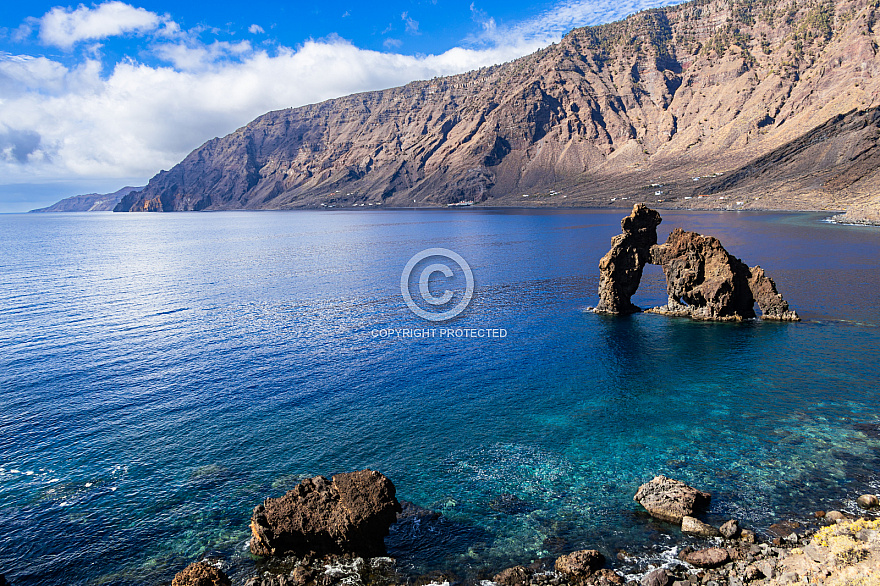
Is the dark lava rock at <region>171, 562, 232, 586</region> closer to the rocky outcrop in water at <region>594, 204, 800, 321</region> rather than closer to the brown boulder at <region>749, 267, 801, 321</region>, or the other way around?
the rocky outcrop in water at <region>594, 204, 800, 321</region>

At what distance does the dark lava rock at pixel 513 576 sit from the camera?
23.2 meters

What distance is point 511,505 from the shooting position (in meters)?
28.8

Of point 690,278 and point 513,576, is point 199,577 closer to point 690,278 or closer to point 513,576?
point 513,576

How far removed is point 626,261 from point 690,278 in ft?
27.4

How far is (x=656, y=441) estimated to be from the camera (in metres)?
36.0

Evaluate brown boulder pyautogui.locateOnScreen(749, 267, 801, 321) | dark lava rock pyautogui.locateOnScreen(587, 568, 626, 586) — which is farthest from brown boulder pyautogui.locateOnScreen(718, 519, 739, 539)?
brown boulder pyautogui.locateOnScreen(749, 267, 801, 321)

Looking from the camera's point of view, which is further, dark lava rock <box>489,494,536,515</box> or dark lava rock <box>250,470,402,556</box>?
dark lava rock <box>489,494,536,515</box>

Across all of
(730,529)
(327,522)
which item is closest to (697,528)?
(730,529)

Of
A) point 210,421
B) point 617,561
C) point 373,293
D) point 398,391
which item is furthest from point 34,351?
point 617,561

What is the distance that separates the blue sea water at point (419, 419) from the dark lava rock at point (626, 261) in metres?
3.94

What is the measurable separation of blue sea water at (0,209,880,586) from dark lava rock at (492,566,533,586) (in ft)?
2.74

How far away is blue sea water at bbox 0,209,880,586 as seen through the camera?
88.0 ft

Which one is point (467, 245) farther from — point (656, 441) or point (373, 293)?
point (656, 441)

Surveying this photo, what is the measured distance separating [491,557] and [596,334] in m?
41.4
